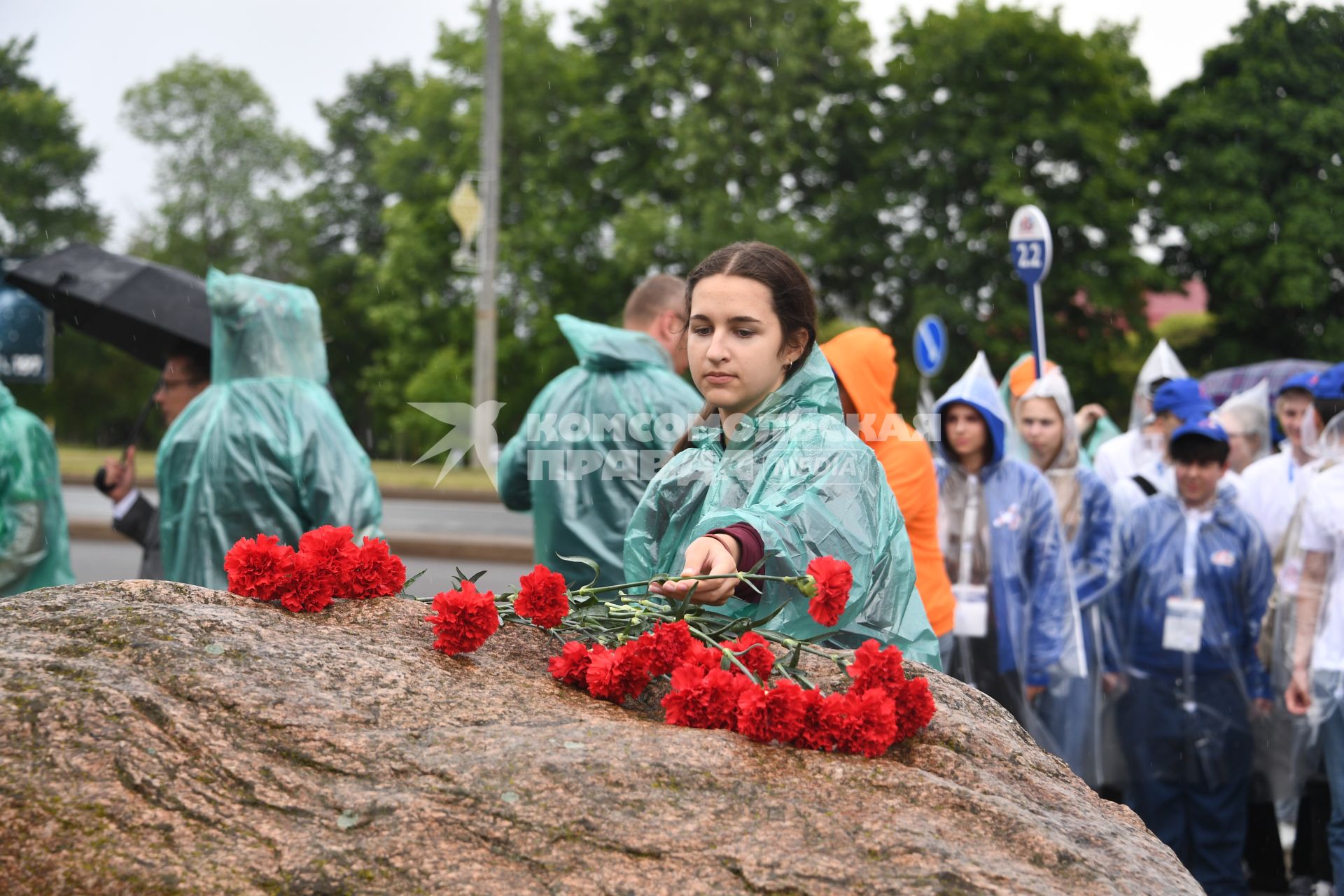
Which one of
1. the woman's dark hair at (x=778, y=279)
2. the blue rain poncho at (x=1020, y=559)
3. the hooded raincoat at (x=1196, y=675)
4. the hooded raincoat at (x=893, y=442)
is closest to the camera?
the woman's dark hair at (x=778, y=279)

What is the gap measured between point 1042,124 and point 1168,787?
71.8ft

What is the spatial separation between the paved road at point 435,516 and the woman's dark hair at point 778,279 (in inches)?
457

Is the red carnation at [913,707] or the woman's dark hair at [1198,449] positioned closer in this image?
the red carnation at [913,707]

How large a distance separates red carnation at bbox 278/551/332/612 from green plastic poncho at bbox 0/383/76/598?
3.72 m

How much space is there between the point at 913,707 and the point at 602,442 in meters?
3.01

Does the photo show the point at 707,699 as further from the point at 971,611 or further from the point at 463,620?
the point at 971,611

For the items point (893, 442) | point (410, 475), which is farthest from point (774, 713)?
point (410, 475)

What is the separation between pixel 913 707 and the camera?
177cm

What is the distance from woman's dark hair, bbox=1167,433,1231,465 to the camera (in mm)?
5719

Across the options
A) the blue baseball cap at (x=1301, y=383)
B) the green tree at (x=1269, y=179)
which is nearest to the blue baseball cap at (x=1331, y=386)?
the blue baseball cap at (x=1301, y=383)

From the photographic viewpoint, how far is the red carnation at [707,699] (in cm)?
174

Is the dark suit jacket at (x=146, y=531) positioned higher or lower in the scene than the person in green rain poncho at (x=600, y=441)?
lower

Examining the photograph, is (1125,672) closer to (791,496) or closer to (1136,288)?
(791,496)

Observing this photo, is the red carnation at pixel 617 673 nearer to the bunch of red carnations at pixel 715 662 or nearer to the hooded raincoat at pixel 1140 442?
the bunch of red carnations at pixel 715 662
